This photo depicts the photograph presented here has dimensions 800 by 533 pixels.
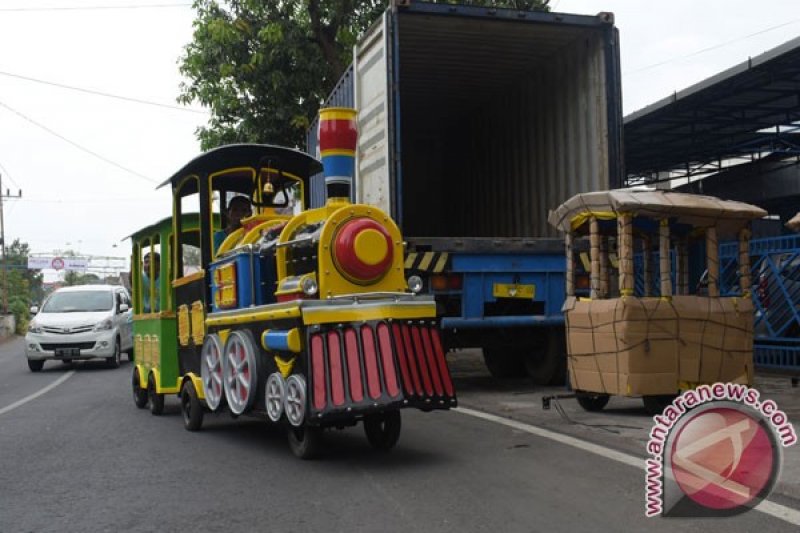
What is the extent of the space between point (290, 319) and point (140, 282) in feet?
15.0

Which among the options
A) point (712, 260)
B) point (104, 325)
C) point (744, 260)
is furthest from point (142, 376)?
point (104, 325)

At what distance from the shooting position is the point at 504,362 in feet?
37.4

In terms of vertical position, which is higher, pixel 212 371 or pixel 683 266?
pixel 683 266

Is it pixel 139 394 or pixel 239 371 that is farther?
pixel 139 394

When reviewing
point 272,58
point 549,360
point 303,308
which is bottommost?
point 549,360

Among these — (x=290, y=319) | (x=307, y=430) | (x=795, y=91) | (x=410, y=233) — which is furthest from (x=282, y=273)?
(x=795, y=91)

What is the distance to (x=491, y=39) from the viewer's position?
10.8 metres

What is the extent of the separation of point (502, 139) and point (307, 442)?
7735mm

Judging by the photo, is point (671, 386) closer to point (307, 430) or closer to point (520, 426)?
point (520, 426)

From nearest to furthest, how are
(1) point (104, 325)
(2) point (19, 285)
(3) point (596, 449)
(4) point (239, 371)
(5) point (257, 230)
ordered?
(3) point (596, 449) → (4) point (239, 371) → (5) point (257, 230) → (1) point (104, 325) → (2) point (19, 285)

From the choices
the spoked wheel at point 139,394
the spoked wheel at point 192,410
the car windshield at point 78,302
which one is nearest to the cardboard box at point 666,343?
the spoked wheel at point 192,410

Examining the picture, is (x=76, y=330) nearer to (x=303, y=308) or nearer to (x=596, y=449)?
(x=303, y=308)

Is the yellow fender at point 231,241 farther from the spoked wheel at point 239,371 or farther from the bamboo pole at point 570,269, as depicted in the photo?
the bamboo pole at point 570,269

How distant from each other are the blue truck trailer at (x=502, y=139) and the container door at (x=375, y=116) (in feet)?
0.05
